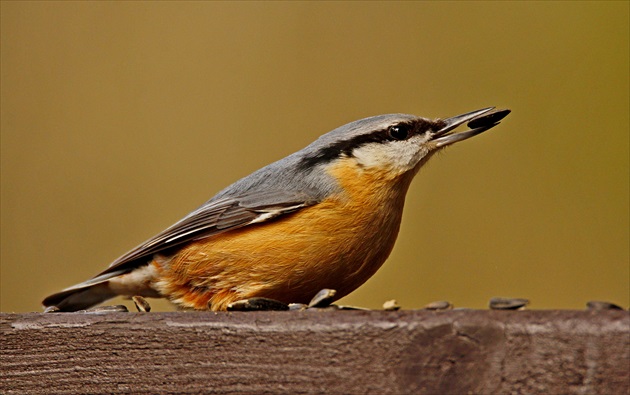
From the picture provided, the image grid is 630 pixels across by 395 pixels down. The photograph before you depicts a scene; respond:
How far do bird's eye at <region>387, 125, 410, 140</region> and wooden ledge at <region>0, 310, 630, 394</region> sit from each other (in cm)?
120

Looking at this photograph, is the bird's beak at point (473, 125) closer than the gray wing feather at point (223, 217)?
No

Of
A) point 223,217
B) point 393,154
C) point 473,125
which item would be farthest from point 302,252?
point 473,125

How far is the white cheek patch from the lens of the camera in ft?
8.83

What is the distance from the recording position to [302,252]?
95.0 inches

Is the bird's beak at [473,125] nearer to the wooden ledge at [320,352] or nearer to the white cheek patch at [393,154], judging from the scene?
the white cheek patch at [393,154]

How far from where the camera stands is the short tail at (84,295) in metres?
2.82

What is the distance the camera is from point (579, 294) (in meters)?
3.62

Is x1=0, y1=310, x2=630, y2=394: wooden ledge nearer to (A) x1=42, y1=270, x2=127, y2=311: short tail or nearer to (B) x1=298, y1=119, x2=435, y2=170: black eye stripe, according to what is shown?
(A) x1=42, y1=270, x2=127, y2=311: short tail

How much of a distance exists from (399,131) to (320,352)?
1.30m

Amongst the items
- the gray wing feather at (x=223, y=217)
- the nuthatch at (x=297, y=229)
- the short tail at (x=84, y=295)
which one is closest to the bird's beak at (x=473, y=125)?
the nuthatch at (x=297, y=229)

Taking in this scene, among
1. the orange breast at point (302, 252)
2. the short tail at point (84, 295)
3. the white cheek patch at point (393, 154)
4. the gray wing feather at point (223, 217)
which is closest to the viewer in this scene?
the orange breast at point (302, 252)

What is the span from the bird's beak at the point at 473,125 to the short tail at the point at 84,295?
1091 mm

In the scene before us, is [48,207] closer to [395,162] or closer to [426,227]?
[426,227]

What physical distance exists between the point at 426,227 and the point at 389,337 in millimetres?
2692
